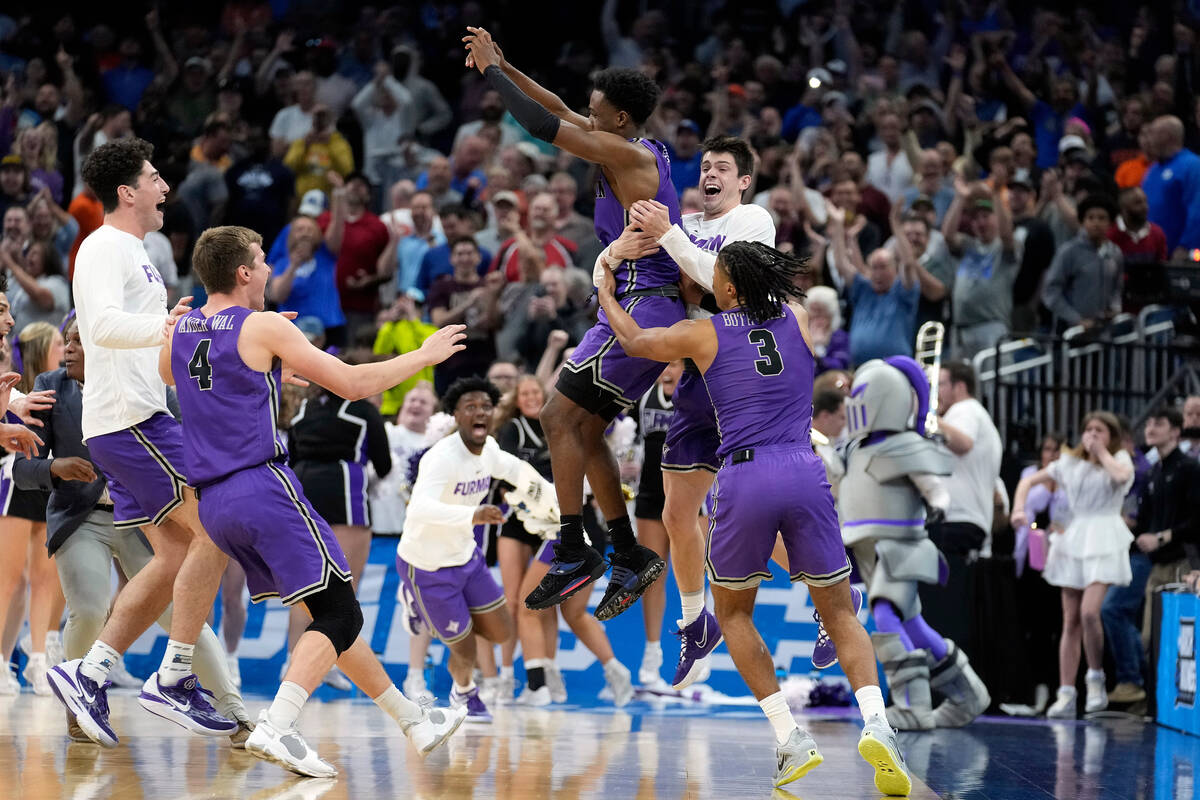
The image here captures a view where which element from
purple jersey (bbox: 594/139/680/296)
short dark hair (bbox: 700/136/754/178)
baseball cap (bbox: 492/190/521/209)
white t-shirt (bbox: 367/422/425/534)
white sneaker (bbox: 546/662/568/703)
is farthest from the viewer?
baseball cap (bbox: 492/190/521/209)

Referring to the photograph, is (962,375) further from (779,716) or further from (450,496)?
(779,716)

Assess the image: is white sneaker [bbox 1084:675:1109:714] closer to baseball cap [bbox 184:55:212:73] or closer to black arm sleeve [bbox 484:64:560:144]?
black arm sleeve [bbox 484:64:560:144]

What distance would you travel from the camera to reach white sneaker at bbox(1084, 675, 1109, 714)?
10.3 m

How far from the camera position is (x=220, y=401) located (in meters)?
6.08

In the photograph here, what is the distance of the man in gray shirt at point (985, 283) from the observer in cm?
1248

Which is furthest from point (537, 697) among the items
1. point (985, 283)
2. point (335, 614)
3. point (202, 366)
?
point (985, 283)

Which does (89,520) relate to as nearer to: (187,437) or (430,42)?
(187,437)

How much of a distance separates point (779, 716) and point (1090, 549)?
15.3ft

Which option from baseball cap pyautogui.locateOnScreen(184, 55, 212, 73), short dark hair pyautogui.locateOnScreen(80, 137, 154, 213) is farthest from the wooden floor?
baseball cap pyautogui.locateOnScreen(184, 55, 212, 73)

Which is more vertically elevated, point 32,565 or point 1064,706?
point 32,565

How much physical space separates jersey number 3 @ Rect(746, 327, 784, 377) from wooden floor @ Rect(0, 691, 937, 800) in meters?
1.77

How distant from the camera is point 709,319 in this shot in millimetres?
6383

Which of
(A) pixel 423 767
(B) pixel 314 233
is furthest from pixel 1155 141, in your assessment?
(A) pixel 423 767

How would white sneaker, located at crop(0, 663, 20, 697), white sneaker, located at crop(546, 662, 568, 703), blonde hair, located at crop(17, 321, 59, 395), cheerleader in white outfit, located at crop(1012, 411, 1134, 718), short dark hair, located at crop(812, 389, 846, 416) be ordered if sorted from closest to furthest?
blonde hair, located at crop(17, 321, 59, 395) → white sneaker, located at crop(0, 663, 20, 697) → short dark hair, located at crop(812, 389, 846, 416) → cheerleader in white outfit, located at crop(1012, 411, 1134, 718) → white sneaker, located at crop(546, 662, 568, 703)
